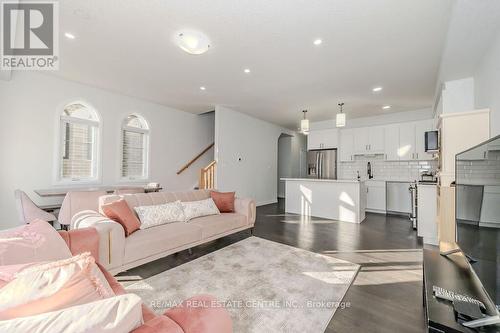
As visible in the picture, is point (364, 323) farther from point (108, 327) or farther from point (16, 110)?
point (16, 110)

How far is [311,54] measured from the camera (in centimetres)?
296

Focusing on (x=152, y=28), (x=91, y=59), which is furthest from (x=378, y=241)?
(x=91, y=59)

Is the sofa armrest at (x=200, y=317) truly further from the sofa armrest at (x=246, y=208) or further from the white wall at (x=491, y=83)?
the white wall at (x=491, y=83)

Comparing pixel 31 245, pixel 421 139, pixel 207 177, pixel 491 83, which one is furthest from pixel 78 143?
pixel 421 139

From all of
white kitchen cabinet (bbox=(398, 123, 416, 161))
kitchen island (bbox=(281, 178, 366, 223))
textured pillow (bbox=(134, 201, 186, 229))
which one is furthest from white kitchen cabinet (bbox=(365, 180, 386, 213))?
textured pillow (bbox=(134, 201, 186, 229))

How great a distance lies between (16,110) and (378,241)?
250 inches

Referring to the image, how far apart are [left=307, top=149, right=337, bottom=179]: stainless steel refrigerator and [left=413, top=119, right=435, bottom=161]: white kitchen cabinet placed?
6.56 feet

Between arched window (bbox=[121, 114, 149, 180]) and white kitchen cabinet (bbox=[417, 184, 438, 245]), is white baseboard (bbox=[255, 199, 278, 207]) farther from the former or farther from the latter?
white kitchen cabinet (bbox=[417, 184, 438, 245])

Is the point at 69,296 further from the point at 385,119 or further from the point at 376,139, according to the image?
the point at 385,119

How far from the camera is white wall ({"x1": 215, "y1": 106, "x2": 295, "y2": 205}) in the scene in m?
5.60

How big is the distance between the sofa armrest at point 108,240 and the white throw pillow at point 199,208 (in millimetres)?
1043

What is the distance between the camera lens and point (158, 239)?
8.13ft

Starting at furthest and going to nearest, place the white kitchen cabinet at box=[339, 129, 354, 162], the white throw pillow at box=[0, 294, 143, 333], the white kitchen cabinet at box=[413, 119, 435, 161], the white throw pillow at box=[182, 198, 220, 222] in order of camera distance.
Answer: the white kitchen cabinet at box=[339, 129, 354, 162] → the white kitchen cabinet at box=[413, 119, 435, 161] → the white throw pillow at box=[182, 198, 220, 222] → the white throw pillow at box=[0, 294, 143, 333]

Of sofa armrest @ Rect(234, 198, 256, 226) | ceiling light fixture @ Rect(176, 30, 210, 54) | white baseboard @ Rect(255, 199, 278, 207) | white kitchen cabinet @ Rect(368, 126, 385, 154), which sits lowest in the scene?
white baseboard @ Rect(255, 199, 278, 207)
